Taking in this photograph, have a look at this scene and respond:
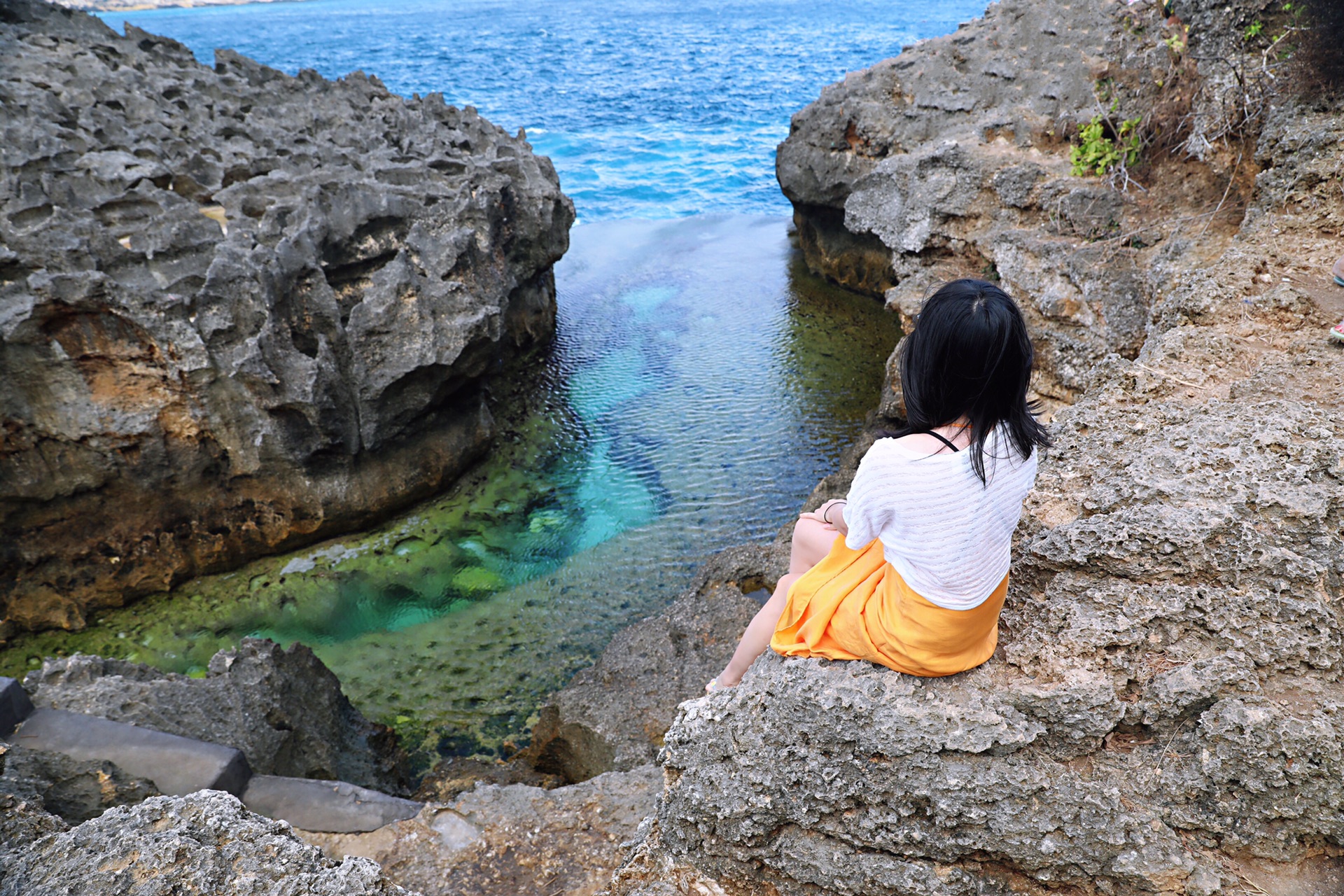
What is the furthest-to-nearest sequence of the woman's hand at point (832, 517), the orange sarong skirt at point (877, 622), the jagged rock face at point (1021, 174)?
the jagged rock face at point (1021, 174) → the woman's hand at point (832, 517) → the orange sarong skirt at point (877, 622)

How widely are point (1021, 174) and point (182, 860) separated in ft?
21.9

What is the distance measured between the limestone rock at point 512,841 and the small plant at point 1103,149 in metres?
5.56

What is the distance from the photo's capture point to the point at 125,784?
297cm

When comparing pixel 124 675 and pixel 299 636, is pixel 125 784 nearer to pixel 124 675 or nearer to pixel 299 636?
pixel 124 675

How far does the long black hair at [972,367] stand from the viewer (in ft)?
6.11

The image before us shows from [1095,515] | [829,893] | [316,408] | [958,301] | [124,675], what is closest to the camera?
[958,301]

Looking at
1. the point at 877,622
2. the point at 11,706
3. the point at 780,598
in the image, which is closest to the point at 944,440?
the point at 877,622

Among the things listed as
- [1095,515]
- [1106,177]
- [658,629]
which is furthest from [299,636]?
[1106,177]

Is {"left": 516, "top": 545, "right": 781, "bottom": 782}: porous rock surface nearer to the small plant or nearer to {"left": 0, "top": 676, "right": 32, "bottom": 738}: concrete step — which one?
{"left": 0, "top": 676, "right": 32, "bottom": 738}: concrete step

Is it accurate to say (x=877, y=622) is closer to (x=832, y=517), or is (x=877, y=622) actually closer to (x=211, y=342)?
(x=832, y=517)

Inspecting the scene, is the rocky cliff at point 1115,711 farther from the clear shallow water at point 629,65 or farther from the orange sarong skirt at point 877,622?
the clear shallow water at point 629,65

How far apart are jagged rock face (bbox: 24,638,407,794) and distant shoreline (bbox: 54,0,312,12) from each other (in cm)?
5105

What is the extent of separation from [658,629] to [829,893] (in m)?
2.65

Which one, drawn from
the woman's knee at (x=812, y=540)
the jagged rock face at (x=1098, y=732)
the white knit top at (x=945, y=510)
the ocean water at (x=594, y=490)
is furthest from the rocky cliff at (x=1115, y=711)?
the ocean water at (x=594, y=490)
